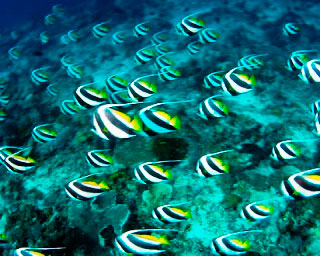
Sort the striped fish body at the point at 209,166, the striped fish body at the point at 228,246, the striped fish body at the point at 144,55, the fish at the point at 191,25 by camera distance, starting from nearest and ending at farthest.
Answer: the striped fish body at the point at 228,246 → the striped fish body at the point at 209,166 → the fish at the point at 191,25 → the striped fish body at the point at 144,55

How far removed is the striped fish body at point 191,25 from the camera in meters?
4.73

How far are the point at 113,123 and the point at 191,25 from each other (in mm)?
3357

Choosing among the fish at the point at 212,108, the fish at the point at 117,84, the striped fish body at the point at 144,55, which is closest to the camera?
the fish at the point at 212,108

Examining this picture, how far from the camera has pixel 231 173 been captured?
378cm

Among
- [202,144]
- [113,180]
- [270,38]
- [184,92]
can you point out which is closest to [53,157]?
[113,180]

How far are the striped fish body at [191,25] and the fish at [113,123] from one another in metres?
3.23

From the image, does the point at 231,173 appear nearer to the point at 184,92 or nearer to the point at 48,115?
the point at 184,92

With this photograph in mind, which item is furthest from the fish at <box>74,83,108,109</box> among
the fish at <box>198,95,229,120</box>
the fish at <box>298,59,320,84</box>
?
the fish at <box>298,59,320,84</box>

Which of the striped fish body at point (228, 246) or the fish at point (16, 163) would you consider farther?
the fish at point (16, 163)

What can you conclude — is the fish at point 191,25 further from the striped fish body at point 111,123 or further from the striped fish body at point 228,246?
the striped fish body at point 228,246

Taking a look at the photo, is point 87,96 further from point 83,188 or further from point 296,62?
point 296,62

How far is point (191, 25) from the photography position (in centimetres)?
477

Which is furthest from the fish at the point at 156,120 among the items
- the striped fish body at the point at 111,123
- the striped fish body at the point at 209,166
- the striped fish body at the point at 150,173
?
the striped fish body at the point at 209,166

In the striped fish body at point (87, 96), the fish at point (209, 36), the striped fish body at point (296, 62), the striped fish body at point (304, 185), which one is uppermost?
the striped fish body at point (87, 96)
